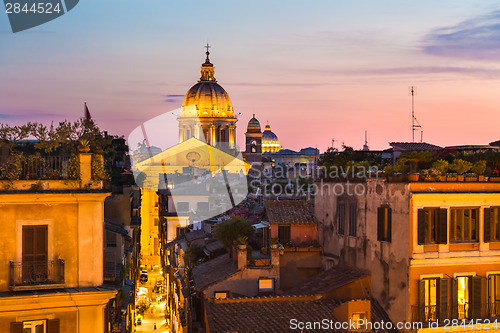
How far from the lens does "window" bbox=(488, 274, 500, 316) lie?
58.7 feet

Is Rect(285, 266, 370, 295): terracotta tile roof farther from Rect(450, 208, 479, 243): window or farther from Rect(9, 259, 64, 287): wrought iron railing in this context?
Rect(9, 259, 64, 287): wrought iron railing

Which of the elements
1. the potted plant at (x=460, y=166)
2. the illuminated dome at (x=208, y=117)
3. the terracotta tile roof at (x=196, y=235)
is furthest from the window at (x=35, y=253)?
the illuminated dome at (x=208, y=117)

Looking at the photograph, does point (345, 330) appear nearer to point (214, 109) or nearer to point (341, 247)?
point (341, 247)

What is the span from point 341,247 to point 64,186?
10.3 metres

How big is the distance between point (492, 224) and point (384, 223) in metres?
2.81

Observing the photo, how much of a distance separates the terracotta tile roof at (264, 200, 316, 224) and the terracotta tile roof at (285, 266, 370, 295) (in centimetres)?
269

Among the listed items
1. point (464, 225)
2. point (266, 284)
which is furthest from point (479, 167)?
point (266, 284)

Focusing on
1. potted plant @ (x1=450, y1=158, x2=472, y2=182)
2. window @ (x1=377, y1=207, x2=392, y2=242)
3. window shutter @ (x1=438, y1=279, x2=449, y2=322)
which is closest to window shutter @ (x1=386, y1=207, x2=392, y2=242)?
window @ (x1=377, y1=207, x2=392, y2=242)

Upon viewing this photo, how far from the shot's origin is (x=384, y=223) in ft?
60.0

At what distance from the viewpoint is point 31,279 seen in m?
13.0

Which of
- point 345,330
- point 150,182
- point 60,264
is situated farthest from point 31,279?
point 150,182

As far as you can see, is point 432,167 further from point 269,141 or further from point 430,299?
point 269,141

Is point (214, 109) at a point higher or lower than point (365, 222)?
higher

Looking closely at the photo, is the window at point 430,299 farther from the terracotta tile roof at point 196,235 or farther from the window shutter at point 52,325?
the terracotta tile roof at point 196,235
